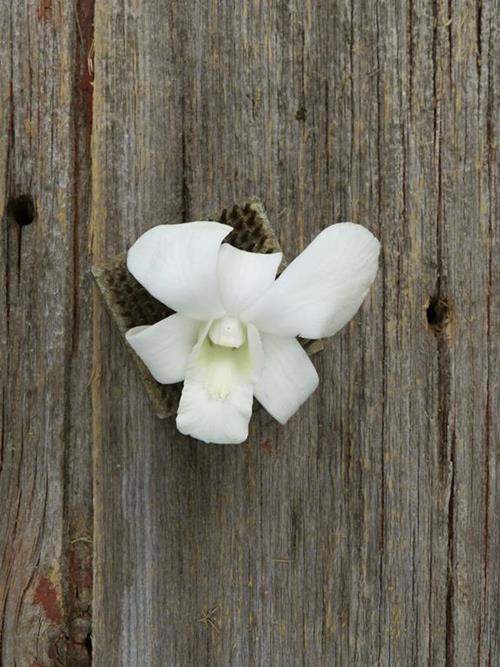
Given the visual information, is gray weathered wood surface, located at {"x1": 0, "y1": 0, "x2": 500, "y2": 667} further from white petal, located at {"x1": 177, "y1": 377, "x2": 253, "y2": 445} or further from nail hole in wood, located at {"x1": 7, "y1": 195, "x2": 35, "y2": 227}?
white petal, located at {"x1": 177, "y1": 377, "x2": 253, "y2": 445}

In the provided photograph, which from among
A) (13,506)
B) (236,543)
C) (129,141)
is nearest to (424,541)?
(236,543)

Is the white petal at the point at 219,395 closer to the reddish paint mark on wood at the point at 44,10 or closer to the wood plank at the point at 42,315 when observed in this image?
the wood plank at the point at 42,315

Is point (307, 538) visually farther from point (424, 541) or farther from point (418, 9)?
point (418, 9)

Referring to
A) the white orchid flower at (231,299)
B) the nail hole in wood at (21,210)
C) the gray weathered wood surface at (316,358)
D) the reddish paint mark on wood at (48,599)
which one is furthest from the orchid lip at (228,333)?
the reddish paint mark on wood at (48,599)

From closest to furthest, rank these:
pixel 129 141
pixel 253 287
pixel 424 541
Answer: pixel 253 287 < pixel 129 141 < pixel 424 541

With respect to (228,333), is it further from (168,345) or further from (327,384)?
(327,384)

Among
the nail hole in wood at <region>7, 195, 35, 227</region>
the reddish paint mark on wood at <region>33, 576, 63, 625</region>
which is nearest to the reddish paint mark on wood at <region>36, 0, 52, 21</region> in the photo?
the nail hole in wood at <region>7, 195, 35, 227</region>
